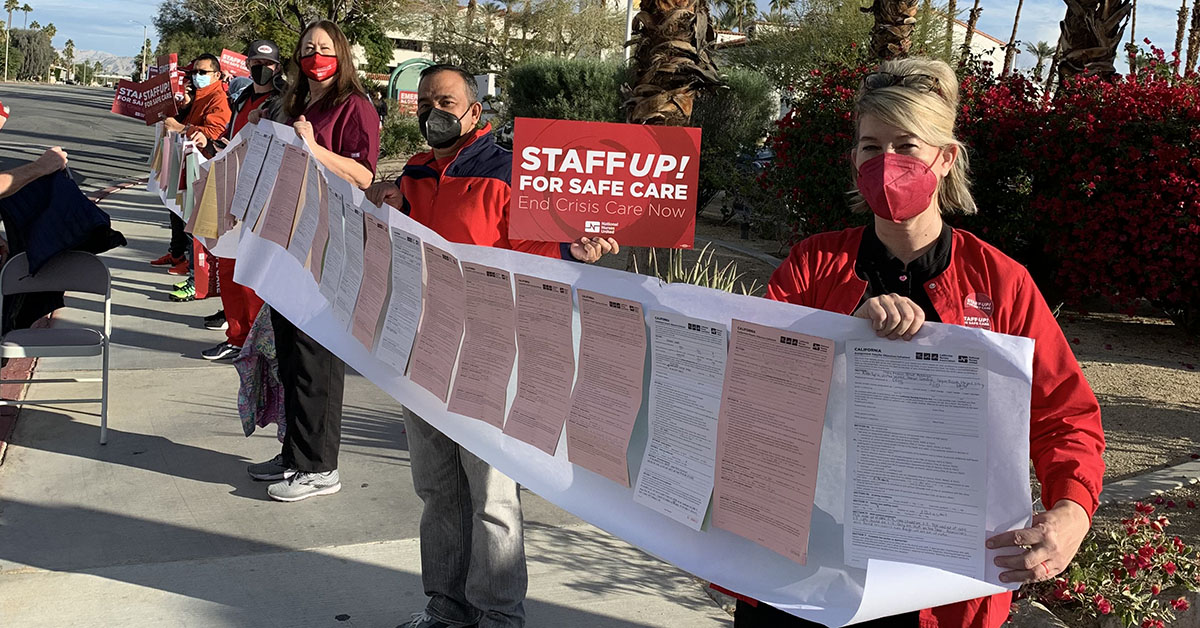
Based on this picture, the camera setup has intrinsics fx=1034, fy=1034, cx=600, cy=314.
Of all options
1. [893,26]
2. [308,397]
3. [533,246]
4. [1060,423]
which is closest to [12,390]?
[308,397]

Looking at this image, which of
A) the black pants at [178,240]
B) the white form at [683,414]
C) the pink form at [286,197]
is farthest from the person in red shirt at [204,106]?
the white form at [683,414]

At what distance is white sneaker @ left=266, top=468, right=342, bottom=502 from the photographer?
4.80m

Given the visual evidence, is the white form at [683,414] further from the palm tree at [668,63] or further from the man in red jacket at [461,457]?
the palm tree at [668,63]

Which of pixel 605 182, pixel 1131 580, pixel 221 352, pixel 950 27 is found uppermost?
pixel 950 27

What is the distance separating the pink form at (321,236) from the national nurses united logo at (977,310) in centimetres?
255

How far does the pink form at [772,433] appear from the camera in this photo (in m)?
1.99

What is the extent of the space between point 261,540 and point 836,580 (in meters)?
3.06

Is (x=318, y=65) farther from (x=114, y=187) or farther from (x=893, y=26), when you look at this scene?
(x=114, y=187)

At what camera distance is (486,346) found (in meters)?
2.85

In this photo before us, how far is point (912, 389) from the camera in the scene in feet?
6.14

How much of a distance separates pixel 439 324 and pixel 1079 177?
7228mm

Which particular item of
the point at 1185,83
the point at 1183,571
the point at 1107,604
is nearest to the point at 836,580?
the point at 1107,604

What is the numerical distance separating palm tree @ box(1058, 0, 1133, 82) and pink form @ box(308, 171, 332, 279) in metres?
8.78

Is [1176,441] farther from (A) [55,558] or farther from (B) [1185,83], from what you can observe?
(A) [55,558]
